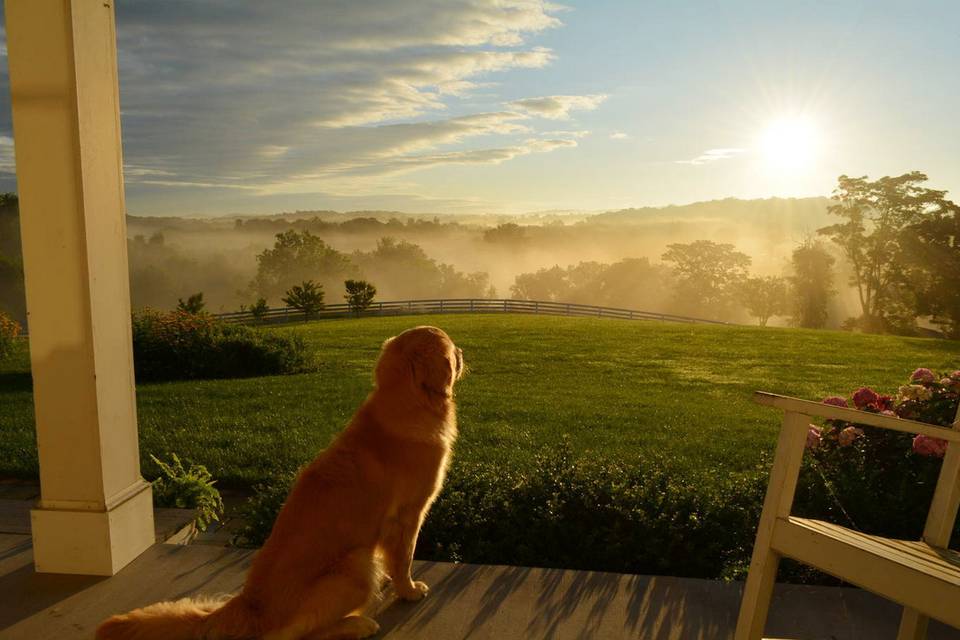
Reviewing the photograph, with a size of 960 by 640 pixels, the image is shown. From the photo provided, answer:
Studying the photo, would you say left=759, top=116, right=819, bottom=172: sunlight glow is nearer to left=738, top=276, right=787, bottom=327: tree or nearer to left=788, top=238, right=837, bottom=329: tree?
left=788, top=238, right=837, bottom=329: tree

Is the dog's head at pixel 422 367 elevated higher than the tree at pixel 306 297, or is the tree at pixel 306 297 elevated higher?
the dog's head at pixel 422 367

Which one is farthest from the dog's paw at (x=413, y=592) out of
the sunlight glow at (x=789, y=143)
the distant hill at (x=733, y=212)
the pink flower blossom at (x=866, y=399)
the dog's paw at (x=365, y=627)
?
the distant hill at (x=733, y=212)

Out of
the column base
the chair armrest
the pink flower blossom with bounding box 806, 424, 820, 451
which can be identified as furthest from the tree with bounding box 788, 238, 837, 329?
the column base

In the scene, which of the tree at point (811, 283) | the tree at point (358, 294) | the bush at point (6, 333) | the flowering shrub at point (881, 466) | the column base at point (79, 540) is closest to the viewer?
the column base at point (79, 540)

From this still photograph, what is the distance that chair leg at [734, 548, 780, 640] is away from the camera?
1.54 meters

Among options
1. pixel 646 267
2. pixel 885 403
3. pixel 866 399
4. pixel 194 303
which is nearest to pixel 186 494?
pixel 866 399

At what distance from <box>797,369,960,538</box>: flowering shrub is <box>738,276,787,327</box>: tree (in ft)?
42.0

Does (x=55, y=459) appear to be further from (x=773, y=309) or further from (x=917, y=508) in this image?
(x=773, y=309)

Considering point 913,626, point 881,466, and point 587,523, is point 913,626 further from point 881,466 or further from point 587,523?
point 881,466

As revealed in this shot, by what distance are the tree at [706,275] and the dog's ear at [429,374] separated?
1594 cm

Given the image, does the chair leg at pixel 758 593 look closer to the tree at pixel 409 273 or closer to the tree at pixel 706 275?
the tree at pixel 409 273

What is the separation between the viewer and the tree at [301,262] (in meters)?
16.1

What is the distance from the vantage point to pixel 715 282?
1748 cm

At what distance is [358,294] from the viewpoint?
16.4 m
